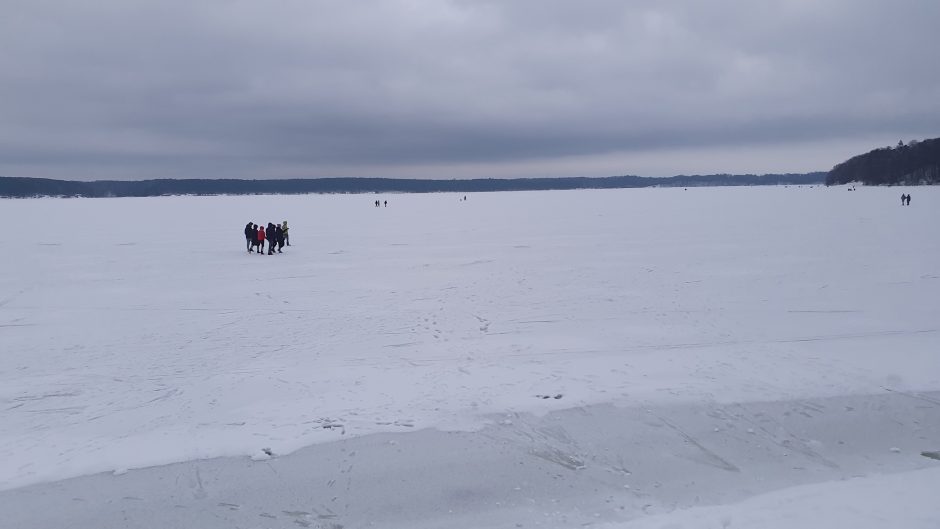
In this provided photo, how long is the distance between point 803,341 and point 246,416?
719cm

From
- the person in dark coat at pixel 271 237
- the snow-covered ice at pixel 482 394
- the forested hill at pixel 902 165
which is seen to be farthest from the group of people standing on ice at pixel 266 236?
the forested hill at pixel 902 165

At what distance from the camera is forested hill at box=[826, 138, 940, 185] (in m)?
98.2

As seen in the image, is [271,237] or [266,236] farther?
[266,236]

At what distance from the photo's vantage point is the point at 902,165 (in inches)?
4023

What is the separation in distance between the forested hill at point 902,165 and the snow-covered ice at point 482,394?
342 feet

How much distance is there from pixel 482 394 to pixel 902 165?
119 m

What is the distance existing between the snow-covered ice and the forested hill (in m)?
104

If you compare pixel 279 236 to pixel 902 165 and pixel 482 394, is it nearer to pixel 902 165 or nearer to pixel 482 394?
pixel 482 394

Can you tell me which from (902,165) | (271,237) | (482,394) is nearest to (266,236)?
(271,237)

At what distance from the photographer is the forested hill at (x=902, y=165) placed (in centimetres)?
9825

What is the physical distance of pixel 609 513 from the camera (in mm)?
4562

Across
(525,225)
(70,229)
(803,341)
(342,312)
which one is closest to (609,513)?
(803,341)

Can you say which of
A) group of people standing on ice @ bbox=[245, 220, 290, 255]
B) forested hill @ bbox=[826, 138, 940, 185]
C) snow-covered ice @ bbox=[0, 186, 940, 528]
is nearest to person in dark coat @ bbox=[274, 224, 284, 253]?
group of people standing on ice @ bbox=[245, 220, 290, 255]

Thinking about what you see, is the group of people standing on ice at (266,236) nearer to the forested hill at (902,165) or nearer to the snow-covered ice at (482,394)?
the snow-covered ice at (482,394)
